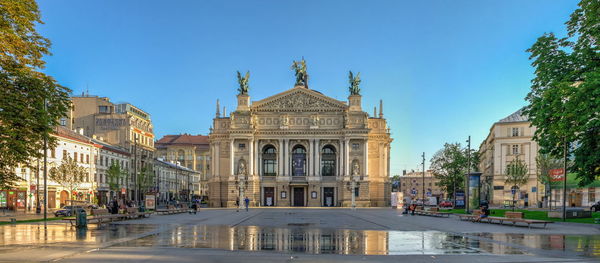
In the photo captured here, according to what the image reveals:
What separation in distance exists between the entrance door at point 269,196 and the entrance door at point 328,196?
30.0 ft

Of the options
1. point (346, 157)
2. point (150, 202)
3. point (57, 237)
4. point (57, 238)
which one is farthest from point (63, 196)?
point (57, 238)

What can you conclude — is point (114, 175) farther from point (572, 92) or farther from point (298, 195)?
point (572, 92)

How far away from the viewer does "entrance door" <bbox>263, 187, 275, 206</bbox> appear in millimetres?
104375

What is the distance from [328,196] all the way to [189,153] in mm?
77071

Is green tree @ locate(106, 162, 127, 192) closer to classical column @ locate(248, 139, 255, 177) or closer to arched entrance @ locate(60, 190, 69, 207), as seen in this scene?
arched entrance @ locate(60, 190, 69, 207)

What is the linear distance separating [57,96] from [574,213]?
37.9 m

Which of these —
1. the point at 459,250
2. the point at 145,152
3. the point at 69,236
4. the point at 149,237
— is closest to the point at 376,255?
the point at 459,250

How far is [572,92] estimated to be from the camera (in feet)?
111

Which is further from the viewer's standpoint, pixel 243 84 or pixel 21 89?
pixel 243 84

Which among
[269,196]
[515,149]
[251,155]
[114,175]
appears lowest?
[269,196]

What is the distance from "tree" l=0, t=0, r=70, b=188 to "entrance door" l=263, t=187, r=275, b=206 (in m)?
69.5

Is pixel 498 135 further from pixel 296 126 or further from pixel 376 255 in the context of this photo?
pixel 376 255

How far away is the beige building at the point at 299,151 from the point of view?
104 m

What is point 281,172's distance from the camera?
105 meters
